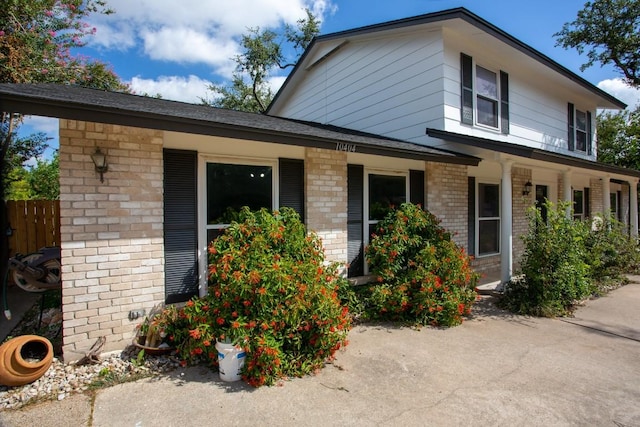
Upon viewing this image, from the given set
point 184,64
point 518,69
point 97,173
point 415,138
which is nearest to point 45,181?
point 184,64

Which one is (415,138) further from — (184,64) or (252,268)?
(184,64)

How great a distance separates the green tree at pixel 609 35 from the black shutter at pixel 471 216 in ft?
41.7

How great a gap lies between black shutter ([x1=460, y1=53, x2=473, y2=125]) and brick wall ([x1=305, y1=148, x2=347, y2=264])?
3.62 meters

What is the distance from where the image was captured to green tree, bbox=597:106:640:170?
1627cm

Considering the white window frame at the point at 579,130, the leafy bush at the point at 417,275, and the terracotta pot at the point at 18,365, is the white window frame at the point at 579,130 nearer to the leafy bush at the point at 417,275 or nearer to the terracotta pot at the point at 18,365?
the leafy bush at the point at 417,275

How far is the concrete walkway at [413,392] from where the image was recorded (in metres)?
2.81

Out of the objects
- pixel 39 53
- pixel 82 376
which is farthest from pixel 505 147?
pixel 39 53

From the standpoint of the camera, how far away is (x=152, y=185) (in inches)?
157

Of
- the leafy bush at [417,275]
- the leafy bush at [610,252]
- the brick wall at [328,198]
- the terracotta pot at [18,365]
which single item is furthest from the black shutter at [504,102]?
the terracotta pot at [18,365]

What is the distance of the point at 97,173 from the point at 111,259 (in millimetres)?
961

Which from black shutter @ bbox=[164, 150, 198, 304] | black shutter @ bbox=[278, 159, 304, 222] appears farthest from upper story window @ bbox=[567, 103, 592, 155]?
black shutter @ bbox=[164, 150, 198, 304]

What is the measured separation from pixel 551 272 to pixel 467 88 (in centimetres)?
430

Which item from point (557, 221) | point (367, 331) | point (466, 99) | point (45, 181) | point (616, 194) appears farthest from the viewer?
point (45, 181)

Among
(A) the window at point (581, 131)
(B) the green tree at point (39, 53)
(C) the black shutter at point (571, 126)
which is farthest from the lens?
(A) the window at point (581, 131)
